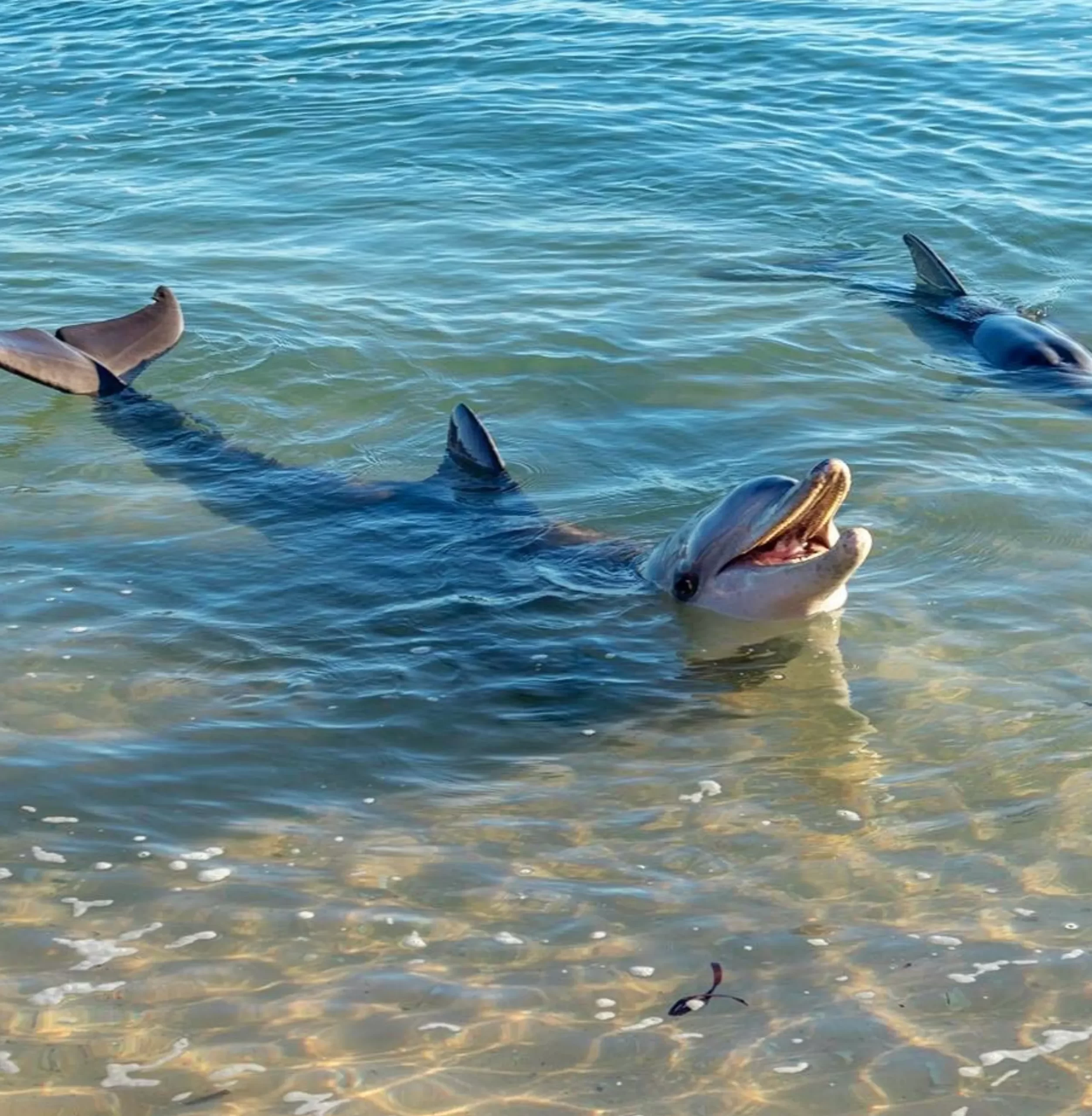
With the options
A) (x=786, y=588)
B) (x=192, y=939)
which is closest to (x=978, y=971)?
(x=192, y=939)

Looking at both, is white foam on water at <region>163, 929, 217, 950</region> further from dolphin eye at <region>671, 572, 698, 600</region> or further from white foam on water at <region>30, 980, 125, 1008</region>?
dolphin eye at <region>671, 572, 698, 600</region>

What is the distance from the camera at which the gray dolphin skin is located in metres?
11.9

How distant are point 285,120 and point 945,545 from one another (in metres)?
11.8

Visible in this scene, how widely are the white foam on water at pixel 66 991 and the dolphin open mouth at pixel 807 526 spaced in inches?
144

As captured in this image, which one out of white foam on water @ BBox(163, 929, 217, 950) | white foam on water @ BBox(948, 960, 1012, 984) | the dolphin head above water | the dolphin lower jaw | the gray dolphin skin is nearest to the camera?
white foam on water @ BBox(948, 960, 1012, 984)

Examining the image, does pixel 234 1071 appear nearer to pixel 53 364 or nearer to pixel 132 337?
pixel 53 364

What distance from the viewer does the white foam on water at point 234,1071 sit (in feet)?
16.7

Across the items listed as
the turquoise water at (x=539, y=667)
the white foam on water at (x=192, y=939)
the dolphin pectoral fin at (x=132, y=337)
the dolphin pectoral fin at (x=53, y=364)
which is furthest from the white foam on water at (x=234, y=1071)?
the dolphin pectoral fin at (x=132, y=337)

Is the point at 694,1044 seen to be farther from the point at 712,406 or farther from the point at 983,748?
the point at 712,406

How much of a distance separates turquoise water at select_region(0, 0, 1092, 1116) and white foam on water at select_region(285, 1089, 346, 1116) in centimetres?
1

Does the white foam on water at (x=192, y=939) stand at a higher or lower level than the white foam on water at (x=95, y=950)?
lower

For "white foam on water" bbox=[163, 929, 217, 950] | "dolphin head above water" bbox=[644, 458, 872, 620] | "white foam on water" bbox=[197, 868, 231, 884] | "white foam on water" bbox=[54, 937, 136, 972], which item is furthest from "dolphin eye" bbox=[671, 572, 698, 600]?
"white foam on water" bbox=[54, 937, 136, 972]

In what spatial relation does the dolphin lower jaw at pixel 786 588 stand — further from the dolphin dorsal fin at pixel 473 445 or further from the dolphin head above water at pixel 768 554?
the dolphin dorsal fin at pixel 473 445

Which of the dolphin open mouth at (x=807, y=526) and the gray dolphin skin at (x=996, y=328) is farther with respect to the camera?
the gray dolphin skin at (x=996, y=328)
